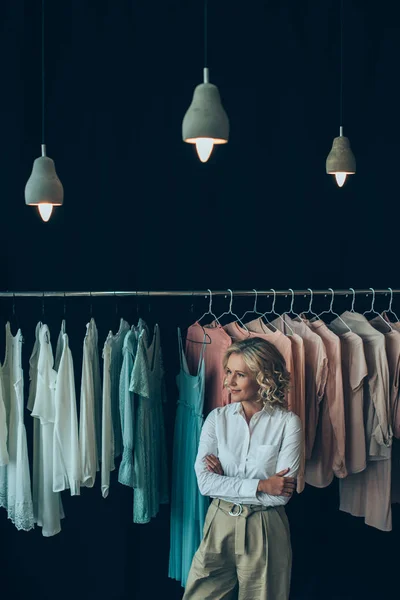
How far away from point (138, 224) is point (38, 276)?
0.70m

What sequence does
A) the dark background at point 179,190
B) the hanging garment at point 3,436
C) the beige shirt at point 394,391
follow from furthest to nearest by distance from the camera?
the dark background at point 179,190
the beige shirt at point 394,391
the hanging garment at point 3,436

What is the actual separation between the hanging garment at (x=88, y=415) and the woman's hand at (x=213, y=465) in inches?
29.1

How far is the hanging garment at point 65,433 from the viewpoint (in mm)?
4430

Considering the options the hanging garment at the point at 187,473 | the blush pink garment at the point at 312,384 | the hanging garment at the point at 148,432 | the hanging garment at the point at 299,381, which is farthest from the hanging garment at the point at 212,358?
the blush pink garment at the point at 312,384

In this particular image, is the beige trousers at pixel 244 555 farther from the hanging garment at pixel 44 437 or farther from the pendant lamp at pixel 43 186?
the pendant lamp at pixel 43 186

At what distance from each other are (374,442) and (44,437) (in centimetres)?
181

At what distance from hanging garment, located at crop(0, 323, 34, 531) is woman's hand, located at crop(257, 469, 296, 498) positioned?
1.29 meters

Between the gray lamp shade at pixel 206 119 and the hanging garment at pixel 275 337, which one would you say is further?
the hanging garment at pixel 275 337

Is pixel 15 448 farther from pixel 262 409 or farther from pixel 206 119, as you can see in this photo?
pixel 206 119

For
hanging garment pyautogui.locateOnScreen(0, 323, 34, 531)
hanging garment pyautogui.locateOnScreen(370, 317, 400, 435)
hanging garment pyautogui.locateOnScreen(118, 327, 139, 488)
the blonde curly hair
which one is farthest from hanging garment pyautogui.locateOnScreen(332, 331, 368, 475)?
hanging garment pyautogui.locateOnScreen(0, 323, 34, 531)

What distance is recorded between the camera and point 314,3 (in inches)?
219

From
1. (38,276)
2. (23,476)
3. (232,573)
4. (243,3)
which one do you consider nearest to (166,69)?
(243,3)

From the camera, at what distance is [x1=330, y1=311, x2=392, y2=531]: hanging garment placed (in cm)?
476

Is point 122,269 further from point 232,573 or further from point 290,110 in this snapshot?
point 232,573
